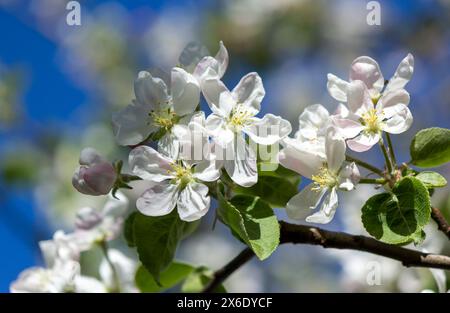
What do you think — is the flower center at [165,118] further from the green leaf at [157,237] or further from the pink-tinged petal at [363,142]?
the pink-tinged petal at [363,142]

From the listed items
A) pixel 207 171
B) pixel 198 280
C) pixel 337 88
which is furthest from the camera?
pixel 198 280

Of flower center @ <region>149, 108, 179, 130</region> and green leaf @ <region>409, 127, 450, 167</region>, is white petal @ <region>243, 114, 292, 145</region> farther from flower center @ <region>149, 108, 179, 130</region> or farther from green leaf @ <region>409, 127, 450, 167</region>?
green leaf @ <region>409, 127, 450, 167</region>

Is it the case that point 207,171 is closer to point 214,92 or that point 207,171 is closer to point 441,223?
point 214,92

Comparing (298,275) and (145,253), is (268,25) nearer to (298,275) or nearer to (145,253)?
(298,275)

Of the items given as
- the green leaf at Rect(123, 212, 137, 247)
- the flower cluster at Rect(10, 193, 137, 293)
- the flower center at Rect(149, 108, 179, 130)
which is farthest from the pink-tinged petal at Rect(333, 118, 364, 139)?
the flower cluster at Rect(10, 193, 137, 293)

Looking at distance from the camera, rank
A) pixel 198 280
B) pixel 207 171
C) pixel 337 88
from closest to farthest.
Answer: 1. pixel 207 171
2. pixel 337 88
3. pixel 198 280

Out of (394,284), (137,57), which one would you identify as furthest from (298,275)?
(394,284)

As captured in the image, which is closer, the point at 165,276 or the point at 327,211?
the point at 327,211

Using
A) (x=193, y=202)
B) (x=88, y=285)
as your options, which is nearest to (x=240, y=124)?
(x=193, y=202)
